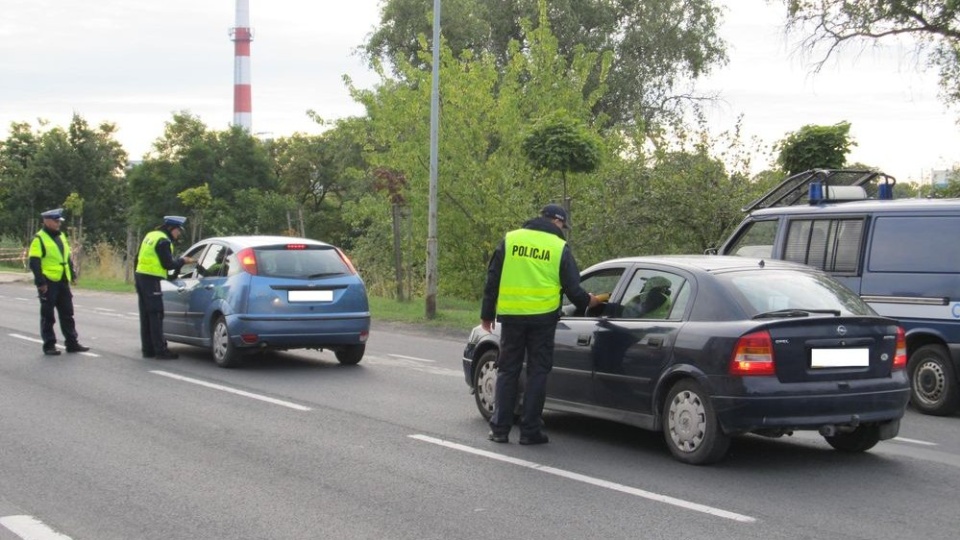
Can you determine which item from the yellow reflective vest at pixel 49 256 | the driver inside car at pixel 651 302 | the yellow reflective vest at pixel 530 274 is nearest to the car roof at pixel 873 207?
the driver inside car at pixel 651 302

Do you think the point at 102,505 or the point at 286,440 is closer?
the point at 102,505

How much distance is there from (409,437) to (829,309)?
3254 millimetres

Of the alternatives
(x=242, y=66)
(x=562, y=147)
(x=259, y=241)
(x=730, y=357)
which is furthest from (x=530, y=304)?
(x=242, y=66)

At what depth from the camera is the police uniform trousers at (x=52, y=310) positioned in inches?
571

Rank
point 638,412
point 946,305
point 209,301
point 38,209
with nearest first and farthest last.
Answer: point 638,412
point 946,305
point 209,301
point 38,209

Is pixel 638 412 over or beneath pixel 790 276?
beneath

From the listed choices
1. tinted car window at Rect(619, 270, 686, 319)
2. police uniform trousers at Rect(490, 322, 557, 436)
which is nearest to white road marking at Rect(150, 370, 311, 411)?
police uniform trousers at Rect(490, 322, 557, 436)

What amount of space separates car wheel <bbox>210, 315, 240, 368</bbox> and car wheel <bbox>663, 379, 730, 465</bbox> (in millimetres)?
6567

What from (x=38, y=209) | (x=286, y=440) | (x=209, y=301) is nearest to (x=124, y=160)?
(x=38, y=209)

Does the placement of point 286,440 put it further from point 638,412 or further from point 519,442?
point 638,412

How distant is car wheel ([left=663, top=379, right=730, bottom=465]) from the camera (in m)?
7.57

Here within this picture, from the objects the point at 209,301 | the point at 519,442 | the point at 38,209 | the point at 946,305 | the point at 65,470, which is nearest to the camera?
the point at 65,470

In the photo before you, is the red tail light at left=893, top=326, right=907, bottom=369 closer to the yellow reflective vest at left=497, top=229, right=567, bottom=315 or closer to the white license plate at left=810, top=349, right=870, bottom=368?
the white license plate at left=810, top=349, right=870, bottom=368

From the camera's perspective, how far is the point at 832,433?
7.90 meters
